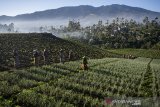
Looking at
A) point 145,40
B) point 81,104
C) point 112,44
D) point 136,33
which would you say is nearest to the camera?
point 81,104

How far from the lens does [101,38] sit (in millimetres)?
165125

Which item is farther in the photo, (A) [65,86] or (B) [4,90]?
(A) [65,86]

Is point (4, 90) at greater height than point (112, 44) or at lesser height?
greater

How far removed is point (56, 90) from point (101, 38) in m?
150

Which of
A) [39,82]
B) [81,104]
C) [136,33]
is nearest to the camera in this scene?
[81,104]

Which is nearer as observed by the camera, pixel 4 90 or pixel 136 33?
pixel 4 90

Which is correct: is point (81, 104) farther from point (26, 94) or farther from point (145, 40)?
point (145, 40)

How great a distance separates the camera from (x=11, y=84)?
18.4 meters

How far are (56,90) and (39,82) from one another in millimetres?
3840

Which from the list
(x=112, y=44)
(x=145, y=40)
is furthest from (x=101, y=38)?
(x=145, y=40)

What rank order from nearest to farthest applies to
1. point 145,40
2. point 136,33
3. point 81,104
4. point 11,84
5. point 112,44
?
1. point 81,104
2. point 11,84
3. point 112,44
4. point 145,40
5. point 136,33

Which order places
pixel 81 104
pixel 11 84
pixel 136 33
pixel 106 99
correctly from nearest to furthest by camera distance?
1. pixel 81 104
2. pixel 106 99
3. pixel 11 84
4. pixel 136 33

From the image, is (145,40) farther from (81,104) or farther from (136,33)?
(81,104)

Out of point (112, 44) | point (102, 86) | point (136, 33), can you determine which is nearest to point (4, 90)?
point (102, 86)
